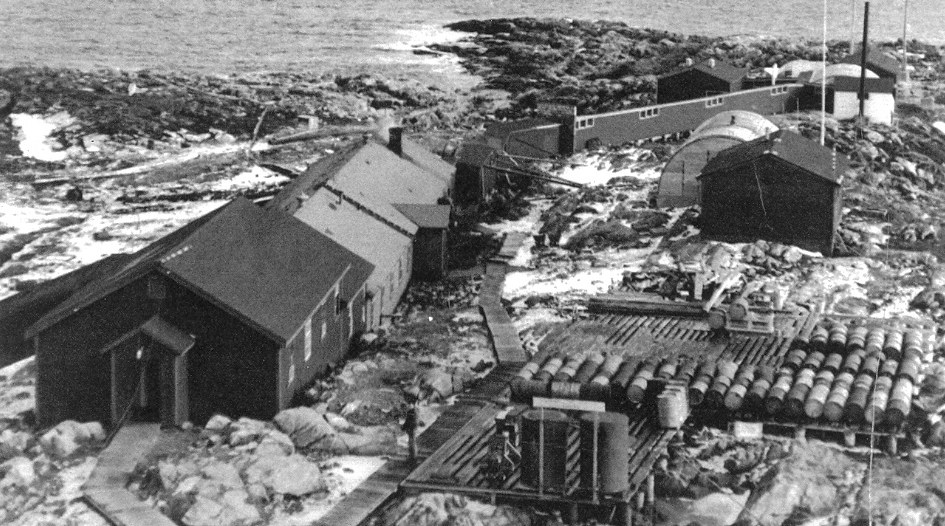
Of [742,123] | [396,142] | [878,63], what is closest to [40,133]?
[396,142]

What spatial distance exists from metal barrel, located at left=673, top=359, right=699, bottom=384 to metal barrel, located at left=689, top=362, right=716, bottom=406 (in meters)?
0.15

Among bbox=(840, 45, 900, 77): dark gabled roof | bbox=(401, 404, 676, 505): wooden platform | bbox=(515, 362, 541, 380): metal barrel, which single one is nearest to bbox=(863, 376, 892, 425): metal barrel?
bbox=(401, 404, 676, 505): wooden platform

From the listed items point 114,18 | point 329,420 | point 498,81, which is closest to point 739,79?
point 498,81

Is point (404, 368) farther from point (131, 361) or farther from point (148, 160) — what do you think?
point (148, 160)

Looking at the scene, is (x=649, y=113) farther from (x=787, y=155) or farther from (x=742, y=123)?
(x=787, y=155)

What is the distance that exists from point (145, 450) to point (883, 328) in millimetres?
19501

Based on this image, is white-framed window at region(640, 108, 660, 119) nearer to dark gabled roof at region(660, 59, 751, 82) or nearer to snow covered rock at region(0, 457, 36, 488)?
dark gabled roof at region(660, 59, 751, 82)

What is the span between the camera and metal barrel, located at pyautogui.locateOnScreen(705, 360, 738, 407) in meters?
29.7

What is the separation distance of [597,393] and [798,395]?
4.62 metres

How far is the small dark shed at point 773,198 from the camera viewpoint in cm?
4500

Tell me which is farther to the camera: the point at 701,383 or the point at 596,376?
the point at 596,376

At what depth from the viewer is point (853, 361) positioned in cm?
3130

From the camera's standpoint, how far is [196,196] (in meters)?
55.3

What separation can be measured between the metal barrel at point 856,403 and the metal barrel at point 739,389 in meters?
2.30
